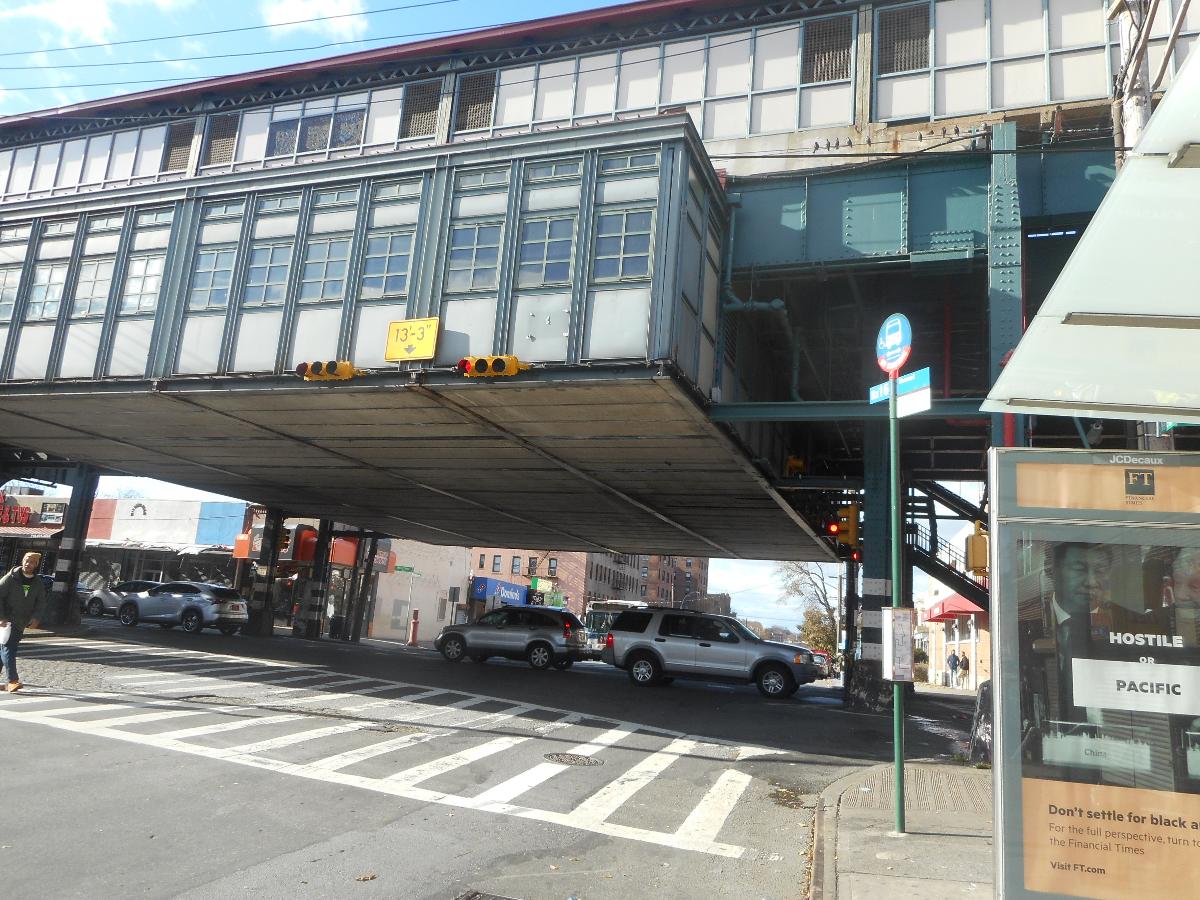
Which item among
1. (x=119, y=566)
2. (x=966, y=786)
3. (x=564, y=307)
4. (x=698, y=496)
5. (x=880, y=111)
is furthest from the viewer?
(x=119, y=566)

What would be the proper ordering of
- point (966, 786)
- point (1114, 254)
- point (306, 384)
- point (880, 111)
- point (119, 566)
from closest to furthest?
point (1114, 254)
point (966, 786)
point (306, 384)
point (880, 111)
point (119, 566)

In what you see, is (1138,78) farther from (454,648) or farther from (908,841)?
(454,648)

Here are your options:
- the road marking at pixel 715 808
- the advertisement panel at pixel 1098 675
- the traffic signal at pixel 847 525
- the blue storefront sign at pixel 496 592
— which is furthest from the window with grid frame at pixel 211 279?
the blue storefront sign at pixel 496 592

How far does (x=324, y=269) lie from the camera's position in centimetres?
1609

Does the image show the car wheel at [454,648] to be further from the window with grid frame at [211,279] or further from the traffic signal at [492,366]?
the traffic signal at [492,366]

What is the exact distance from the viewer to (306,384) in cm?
1547

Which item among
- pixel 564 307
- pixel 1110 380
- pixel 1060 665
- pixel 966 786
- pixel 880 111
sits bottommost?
pixel 966 786

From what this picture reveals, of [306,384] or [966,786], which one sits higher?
[306,384]

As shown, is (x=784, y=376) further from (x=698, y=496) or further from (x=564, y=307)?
(x=564, y=307)

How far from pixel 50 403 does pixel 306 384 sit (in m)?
7.54

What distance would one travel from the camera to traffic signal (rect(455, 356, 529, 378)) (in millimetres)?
13672

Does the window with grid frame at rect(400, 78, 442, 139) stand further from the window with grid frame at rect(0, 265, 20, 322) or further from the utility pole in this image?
the utility pole

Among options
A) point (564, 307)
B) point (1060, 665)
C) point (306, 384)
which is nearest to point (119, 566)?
point (306, 384)

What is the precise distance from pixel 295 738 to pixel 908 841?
6886 millimetres
